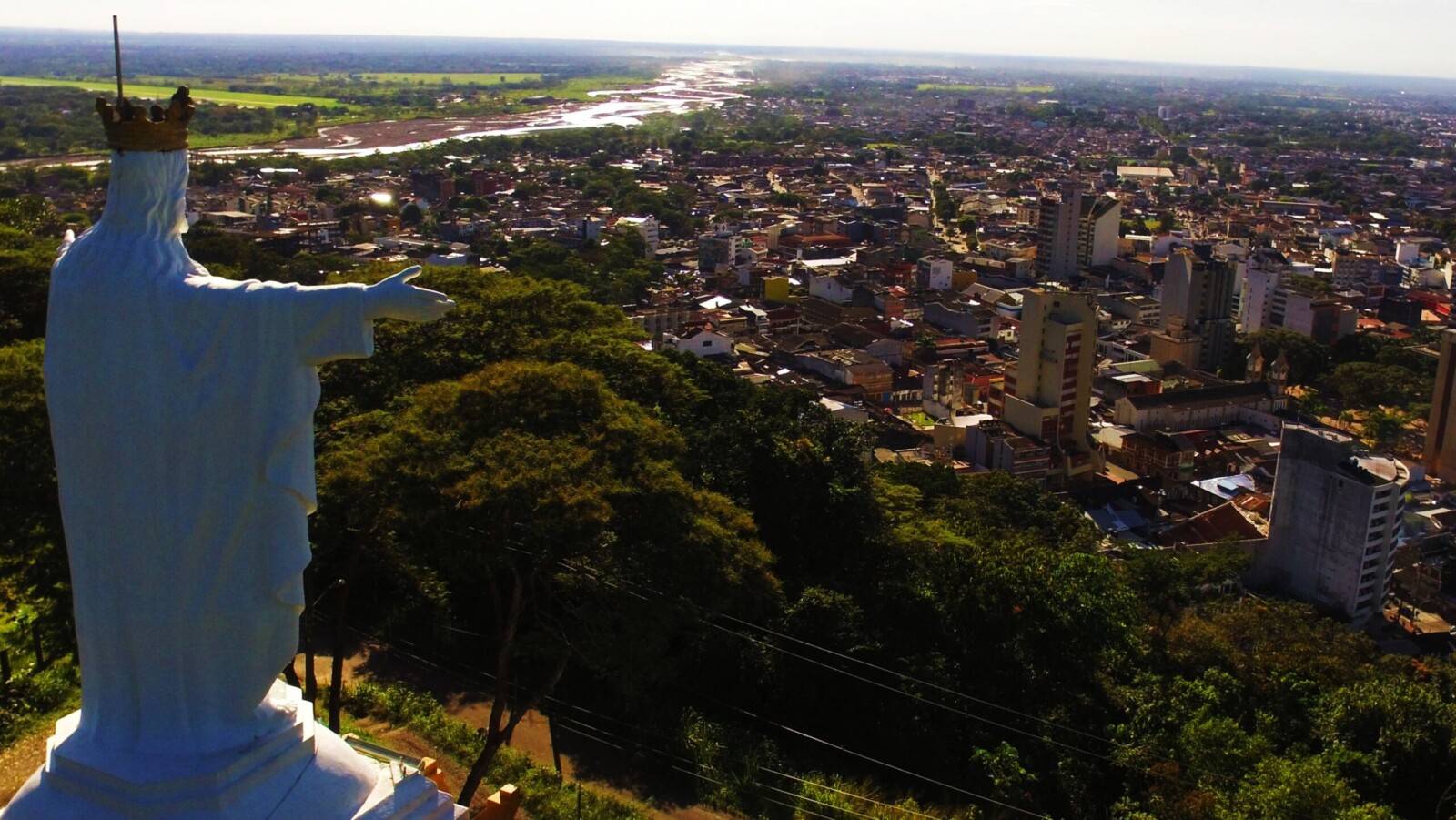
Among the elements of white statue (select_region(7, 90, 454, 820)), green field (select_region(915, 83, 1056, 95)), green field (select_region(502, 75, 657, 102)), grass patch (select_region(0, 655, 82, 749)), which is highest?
green field (select_region(915, 83, 1056, 95))

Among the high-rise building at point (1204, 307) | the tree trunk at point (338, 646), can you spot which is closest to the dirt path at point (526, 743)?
the tree trunk at point (338, 646)

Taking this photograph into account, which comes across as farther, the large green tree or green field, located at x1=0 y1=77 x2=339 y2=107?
green field, located at x1=0 y1=77 x2=339 y2=107

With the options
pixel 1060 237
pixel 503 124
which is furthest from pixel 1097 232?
pixel 503 124

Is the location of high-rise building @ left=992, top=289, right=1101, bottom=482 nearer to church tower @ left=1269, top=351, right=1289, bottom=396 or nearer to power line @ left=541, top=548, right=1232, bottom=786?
church tower @ left=1269, top=351, right=1289, bottom=396

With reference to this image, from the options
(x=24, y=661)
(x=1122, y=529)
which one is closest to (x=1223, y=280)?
(x=1122, y=529)

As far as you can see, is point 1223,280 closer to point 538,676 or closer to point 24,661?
point 538,676

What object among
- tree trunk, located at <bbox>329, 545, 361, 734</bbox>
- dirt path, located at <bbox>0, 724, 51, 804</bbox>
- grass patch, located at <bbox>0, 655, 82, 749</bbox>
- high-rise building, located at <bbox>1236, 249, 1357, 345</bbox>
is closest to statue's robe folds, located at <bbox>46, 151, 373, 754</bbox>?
tree trunk, located at <bbox>329, 545, 361, 734</bbox>
